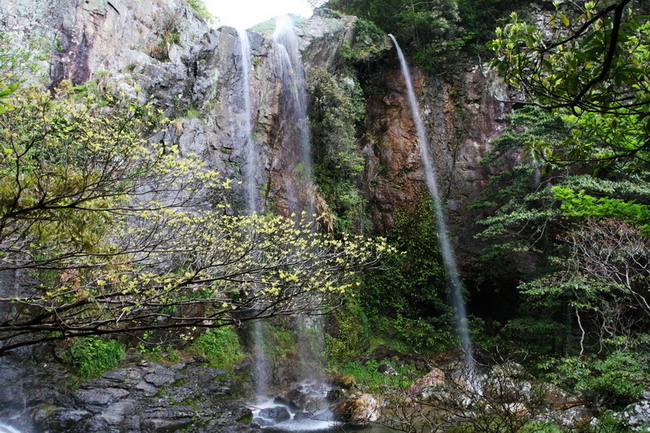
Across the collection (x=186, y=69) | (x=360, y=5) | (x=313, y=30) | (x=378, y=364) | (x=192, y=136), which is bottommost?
(x=378, y=364)

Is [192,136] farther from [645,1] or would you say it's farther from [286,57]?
[645,1]

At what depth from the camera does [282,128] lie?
13148mm

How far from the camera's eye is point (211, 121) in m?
12.1

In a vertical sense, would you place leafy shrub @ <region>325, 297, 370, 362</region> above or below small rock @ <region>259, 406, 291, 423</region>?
above

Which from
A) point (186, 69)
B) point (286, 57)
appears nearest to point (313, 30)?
point (286, 57)

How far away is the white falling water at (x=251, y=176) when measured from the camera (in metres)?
10.3

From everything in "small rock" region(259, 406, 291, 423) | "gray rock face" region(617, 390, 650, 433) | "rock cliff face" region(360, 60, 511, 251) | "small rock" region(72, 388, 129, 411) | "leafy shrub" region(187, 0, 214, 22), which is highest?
"leafy shrub" region(187, 0, 214, 22)

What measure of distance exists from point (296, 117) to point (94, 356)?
343 inches

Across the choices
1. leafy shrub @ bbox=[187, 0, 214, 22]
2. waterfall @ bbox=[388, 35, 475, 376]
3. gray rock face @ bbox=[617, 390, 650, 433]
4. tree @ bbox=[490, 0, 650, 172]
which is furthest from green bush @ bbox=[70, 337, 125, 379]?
leafy shrub @ bbox=[187, 0, 214, 22]

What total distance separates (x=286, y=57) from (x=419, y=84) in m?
5.02

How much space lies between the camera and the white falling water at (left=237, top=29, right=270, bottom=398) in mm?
10344

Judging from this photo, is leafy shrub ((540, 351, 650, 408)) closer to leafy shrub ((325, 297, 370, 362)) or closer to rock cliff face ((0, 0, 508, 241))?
leafy shrub ((325, 297, 370, 362))

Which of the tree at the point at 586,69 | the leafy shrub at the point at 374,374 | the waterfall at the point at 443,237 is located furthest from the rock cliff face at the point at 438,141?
the tree at the point at 586,69

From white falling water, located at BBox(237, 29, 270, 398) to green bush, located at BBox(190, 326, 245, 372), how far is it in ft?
1.68
